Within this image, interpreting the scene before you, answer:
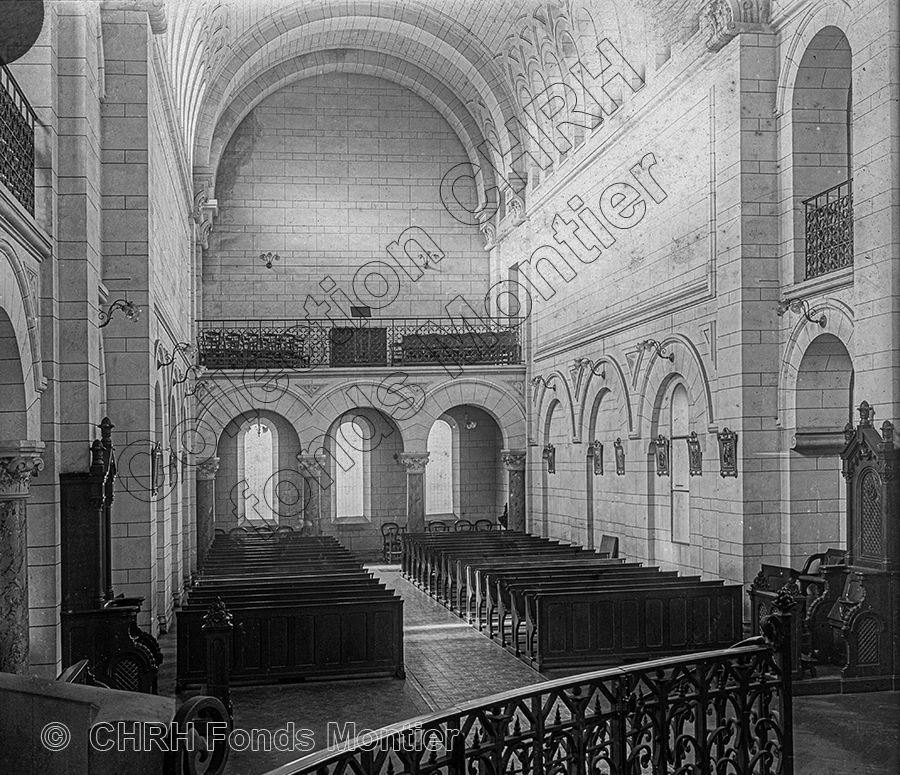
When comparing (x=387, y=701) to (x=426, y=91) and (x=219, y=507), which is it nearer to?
(x=219, y=507)

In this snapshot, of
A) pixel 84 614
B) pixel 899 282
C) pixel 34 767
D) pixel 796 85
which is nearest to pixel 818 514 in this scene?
pixel 899 282

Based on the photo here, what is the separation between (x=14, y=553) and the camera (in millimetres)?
7605

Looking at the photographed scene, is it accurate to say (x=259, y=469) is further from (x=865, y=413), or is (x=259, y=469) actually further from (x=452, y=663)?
(x=865, y=413)

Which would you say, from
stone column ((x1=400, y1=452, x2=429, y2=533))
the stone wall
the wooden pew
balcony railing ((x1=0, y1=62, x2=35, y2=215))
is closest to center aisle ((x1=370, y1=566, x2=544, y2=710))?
the wooden pew

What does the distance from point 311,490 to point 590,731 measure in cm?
1982

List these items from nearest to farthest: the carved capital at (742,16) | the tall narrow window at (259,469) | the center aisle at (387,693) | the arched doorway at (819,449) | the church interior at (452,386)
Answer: the church interior at (452,386), the center aisle at (387,693), the arched doorway at (819,449), the carved capital at (742,16), the tall narrow window at (259,469)

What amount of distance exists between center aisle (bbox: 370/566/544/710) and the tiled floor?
1cm

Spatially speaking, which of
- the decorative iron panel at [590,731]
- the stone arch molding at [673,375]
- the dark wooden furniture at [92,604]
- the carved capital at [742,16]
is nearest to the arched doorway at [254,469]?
the stone arch molding at [673,375]

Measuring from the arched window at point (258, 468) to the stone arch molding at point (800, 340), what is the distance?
15.7 metres

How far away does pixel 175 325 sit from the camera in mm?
17906

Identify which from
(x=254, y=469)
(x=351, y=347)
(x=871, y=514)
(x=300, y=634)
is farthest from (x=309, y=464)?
(x=871, y=514)

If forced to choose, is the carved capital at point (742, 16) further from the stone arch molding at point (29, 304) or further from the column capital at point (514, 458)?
the column capital at point (514, 458)

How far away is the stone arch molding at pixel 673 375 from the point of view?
1452 cm

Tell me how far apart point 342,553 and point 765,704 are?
1227 cm
